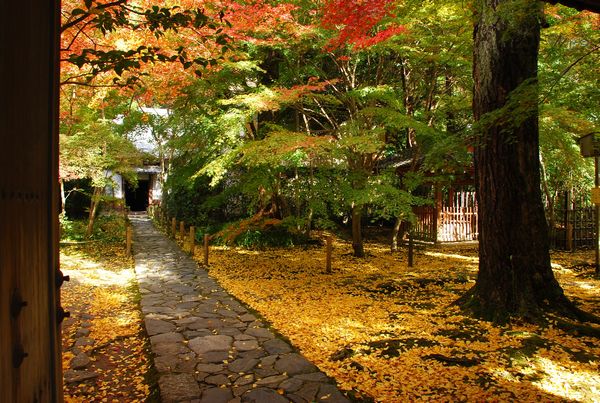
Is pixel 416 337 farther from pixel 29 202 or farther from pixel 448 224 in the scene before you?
pixel 448 224

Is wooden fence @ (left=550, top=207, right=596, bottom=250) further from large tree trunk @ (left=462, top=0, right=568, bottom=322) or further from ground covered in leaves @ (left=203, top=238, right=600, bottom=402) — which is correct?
large tree trunk @ (left=462, top=0, right=568, bottom=322)

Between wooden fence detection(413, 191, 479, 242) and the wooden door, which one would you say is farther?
wooden fence detection(413, 191, 479, 242)

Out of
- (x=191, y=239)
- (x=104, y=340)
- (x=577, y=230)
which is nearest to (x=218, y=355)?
(x=104, y=340)

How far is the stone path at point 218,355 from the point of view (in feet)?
12.4

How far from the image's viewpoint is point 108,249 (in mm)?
13570

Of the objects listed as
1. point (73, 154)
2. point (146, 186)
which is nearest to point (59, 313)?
point (73, 154)

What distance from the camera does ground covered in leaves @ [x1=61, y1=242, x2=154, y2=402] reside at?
4016mm

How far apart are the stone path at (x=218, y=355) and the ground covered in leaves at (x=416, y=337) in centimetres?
35

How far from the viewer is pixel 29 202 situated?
1.84 metres

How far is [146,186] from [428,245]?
2295cm

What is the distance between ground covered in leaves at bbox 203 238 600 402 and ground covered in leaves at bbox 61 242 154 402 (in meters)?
1.93

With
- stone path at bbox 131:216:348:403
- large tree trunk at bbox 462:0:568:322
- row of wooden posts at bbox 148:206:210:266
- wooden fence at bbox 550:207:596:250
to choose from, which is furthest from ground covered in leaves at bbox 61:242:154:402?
wooden fence at bbox 550:207:596:250

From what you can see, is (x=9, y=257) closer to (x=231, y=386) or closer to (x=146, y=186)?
(x=231, y=386)

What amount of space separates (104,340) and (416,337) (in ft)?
13.7
